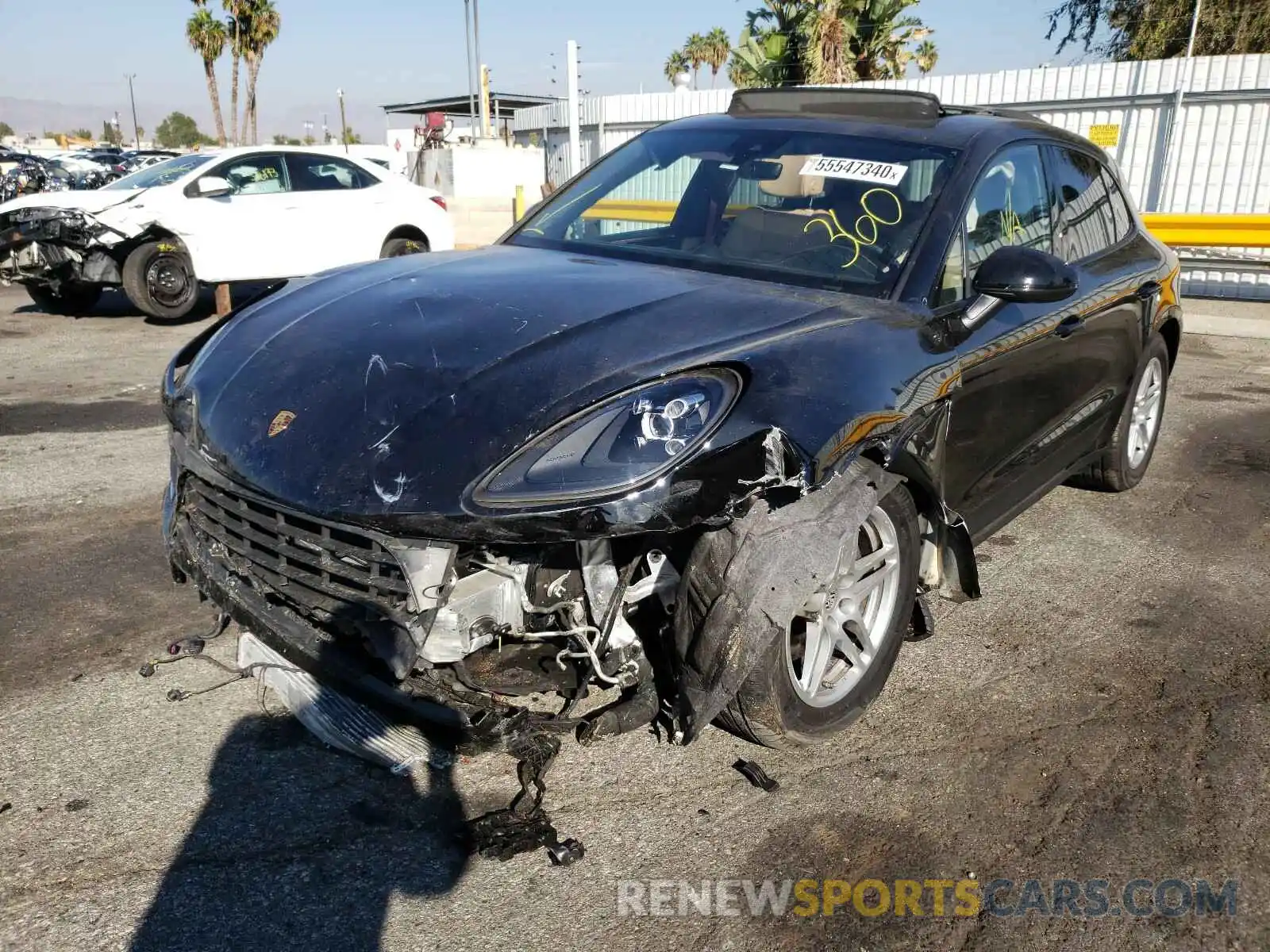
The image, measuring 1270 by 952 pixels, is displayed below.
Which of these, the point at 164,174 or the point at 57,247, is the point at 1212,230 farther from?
the point at 57,247

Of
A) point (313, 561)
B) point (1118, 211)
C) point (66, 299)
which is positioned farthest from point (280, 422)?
point (66, 299)

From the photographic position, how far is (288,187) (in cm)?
1067

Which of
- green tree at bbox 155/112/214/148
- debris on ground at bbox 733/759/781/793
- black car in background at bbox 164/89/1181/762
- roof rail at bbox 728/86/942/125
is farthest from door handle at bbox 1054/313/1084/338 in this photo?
green tree at bbox 155/112/214/148

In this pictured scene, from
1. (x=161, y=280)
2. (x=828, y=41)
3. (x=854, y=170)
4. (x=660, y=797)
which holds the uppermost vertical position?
(x=828, y=41)

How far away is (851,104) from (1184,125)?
10446 millimetres

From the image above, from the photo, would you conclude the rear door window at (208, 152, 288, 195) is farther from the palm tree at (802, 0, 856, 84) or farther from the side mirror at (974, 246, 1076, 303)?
the palm tree at (802, 0, 856, 84)

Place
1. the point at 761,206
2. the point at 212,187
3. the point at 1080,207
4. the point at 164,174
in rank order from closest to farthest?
the point at 761,206
the point at 1080,207
the point at 212,187
the point at 164,174

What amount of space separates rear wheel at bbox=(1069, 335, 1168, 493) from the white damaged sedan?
814 cm

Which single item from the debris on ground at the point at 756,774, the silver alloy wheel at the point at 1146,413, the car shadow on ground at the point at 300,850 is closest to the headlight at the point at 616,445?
the car shadow on ground at the point at 300,850

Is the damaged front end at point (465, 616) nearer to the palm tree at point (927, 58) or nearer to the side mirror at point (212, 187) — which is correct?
the side mirror at point (212, 187)

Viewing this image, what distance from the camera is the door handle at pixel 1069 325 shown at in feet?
12.1

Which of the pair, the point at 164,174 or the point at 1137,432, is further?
the point at 164,174

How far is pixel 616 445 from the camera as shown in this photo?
91.7 inches

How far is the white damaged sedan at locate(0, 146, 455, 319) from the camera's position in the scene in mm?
9789
